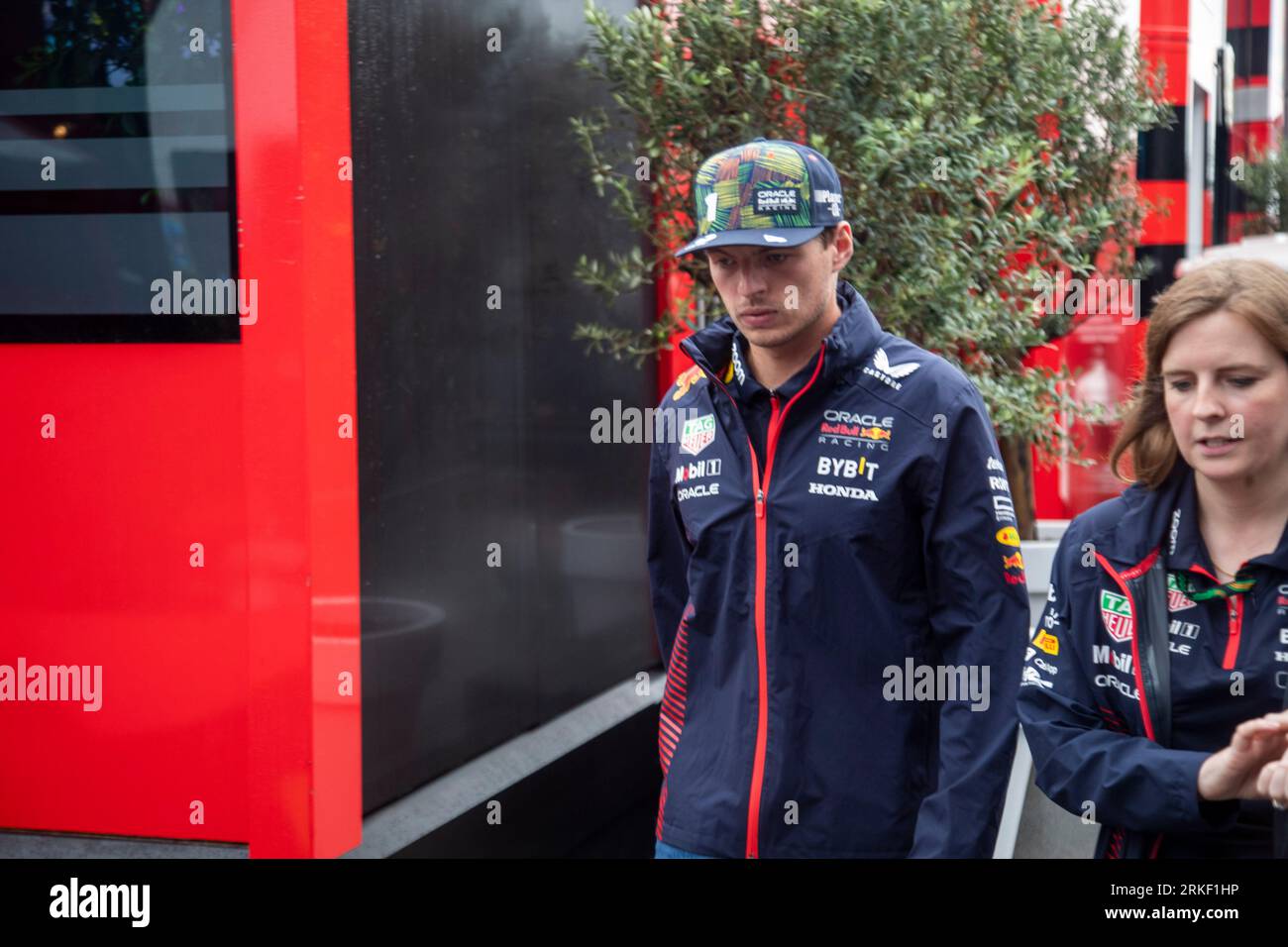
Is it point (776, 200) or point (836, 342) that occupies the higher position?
point (776, 200)

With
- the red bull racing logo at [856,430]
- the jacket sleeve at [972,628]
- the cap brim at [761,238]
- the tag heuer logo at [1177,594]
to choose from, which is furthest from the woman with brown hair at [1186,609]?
the cap brim at [761,238]

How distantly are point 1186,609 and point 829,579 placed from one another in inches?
23.3

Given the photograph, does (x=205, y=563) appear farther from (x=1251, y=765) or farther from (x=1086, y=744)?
(x=1251, y=765)

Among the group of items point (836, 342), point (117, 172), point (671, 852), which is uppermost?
point (117, 172)

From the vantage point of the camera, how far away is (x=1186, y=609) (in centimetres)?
244

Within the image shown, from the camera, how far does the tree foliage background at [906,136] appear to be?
210 inches

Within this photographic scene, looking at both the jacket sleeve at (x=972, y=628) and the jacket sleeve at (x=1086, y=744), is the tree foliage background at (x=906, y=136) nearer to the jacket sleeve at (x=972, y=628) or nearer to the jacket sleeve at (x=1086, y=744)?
the jacket sleeve at (x=972, y=628)

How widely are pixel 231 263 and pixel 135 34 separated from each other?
2.13 ft

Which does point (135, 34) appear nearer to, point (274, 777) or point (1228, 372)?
point (274, 777)

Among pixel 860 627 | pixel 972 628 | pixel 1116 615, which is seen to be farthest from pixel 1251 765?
pixel 860 627

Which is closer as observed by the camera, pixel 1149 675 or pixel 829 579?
pixel 1149 675

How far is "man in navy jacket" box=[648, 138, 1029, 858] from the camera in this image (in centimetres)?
270

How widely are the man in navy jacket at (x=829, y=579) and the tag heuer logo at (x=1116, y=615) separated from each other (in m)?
0.24

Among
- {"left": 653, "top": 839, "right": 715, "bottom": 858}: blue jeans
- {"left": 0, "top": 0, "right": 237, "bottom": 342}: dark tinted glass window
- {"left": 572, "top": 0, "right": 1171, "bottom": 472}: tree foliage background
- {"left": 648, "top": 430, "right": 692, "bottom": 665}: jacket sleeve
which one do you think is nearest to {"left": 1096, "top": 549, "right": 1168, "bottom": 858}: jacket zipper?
{"left": 653, "top": 839, "right": 715, "bottom": 858}: blue jeans
